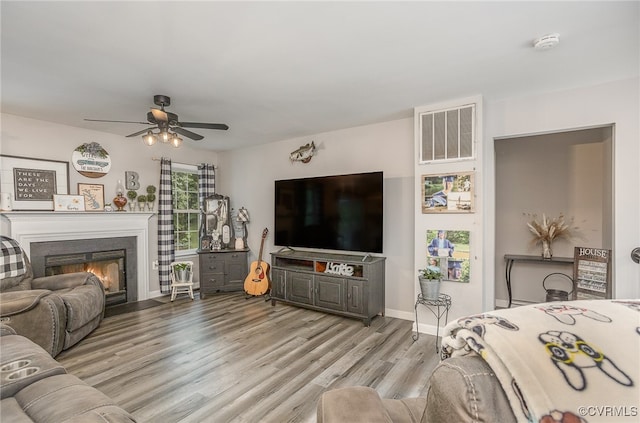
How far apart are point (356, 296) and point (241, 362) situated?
5.05 feet

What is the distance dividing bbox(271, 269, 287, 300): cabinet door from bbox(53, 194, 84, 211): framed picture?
Answer: 2738 millimetres

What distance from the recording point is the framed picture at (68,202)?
3857 millimetres

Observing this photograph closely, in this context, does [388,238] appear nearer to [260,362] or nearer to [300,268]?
[300,268]

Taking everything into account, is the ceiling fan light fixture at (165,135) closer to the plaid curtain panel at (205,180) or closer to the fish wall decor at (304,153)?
the fish wall decor at (304,153)

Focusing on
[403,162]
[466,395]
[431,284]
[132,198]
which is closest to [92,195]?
[132,198]

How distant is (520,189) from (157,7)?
445 centimetres

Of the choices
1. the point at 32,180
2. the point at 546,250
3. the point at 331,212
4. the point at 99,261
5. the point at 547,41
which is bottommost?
the point at 99,261

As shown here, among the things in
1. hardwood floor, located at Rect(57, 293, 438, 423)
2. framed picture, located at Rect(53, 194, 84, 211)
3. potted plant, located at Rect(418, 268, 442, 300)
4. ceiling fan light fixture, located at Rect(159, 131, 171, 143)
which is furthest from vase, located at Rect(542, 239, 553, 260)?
framed picture, located at Rect(53, 194, 84, 211)


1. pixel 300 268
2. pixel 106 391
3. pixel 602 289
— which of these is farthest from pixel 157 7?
pixel 602 289

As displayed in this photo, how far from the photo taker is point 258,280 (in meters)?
4.73

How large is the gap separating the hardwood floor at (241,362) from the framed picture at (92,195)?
1.57m

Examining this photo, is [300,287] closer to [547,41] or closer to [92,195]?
[92,195]

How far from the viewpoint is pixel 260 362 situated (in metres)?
2.67

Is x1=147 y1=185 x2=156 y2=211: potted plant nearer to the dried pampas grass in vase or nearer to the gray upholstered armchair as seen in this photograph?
the gray upholstered armchair
